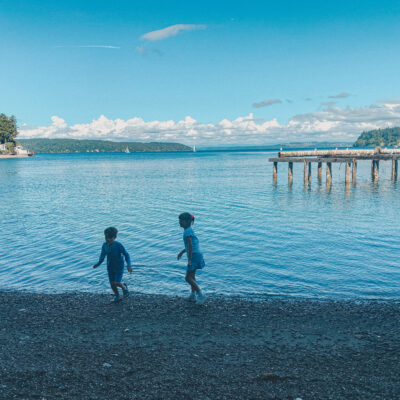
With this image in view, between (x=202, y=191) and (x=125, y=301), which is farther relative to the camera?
(x=202, y=191)

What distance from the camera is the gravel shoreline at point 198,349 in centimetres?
584

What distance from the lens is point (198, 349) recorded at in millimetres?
7258

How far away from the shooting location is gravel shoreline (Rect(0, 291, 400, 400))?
19.2 feet

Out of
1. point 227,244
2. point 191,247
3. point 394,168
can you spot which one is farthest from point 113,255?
point 394,168

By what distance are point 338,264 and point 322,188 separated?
30.8 m

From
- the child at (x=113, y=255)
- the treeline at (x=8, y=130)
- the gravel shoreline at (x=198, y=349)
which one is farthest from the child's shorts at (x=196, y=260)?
the treeline at (x=8, y=130)

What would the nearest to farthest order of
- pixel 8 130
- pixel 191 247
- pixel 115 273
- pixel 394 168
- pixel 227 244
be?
1. pixel 191 247
2. pixel 115 273
3. pixel 227 244
4. pixel 394 168
5. pixel 8 130

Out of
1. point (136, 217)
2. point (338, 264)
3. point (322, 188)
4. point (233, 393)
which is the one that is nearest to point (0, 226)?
point (136, 217)

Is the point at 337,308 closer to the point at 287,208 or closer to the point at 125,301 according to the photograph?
the point at 125,301

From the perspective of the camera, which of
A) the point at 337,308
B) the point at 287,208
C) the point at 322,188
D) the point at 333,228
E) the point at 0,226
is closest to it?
the point at 337,308

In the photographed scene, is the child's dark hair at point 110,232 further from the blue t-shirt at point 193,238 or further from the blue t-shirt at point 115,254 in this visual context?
the blue t-shirt at point 193,238

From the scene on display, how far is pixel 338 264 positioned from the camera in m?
14.5

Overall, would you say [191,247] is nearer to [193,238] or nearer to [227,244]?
[193,238]

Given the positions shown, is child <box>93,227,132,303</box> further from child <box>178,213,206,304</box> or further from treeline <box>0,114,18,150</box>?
treeline <box>0,114,18,150</box>
